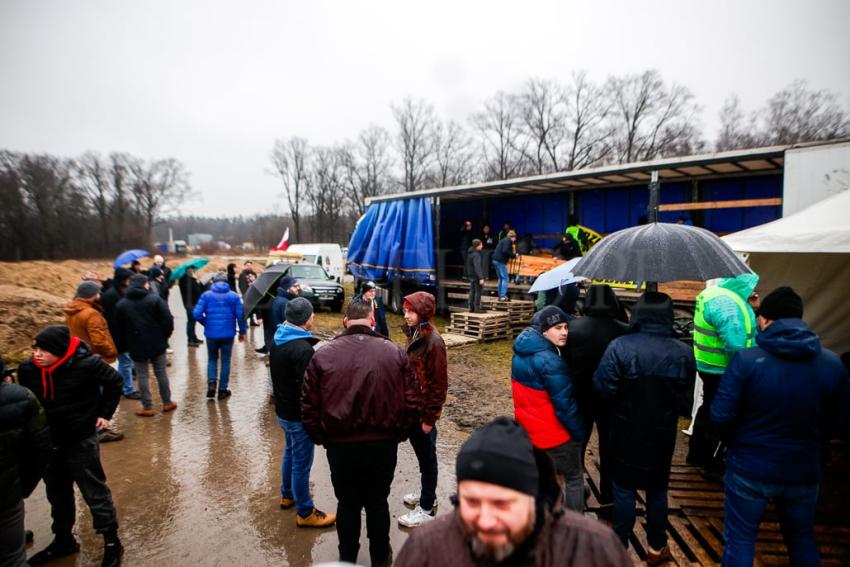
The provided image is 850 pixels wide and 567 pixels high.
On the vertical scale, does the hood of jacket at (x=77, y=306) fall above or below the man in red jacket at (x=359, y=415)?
above

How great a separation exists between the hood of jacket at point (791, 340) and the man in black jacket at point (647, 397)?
1.52 feet

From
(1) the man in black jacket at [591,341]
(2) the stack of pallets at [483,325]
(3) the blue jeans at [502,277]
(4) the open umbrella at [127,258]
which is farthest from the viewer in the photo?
(3) the blue jeans at [502,277]

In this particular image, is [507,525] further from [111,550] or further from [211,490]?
[211,490]

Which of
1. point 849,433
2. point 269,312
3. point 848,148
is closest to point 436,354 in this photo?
point 849,433

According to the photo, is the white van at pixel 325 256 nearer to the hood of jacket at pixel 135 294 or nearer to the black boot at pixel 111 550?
the hood of jacket at pixel 135 294

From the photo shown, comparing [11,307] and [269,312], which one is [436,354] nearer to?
[269,312]

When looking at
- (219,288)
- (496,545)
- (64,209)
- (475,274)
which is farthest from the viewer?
(64,209)

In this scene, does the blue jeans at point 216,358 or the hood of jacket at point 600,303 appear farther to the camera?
the blue jeans at point 216,358

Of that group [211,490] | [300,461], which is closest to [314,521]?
[300,461]

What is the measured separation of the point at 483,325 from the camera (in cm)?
1046

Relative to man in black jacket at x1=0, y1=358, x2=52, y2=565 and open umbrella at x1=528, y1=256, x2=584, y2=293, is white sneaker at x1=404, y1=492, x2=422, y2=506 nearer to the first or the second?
open umbrella at x1=528, y1=256, x2=584, y2=293

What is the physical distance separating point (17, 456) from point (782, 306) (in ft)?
15.0

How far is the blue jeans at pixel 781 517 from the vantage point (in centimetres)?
251

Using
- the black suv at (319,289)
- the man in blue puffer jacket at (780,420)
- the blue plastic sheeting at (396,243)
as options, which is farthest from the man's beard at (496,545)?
the black suv at (319,289)
